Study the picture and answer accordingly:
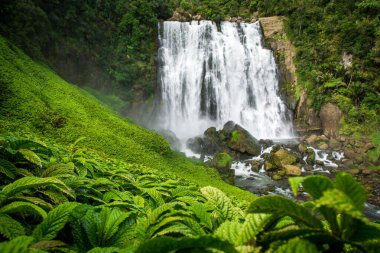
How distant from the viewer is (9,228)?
1.45 m

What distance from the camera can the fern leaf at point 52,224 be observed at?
1.43m

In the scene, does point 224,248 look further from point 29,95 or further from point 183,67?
point 183,67

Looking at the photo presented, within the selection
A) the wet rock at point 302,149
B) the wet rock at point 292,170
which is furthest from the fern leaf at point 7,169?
the wet rock at point 302,149

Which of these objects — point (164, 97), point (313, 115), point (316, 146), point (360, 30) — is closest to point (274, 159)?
point (316, 146)

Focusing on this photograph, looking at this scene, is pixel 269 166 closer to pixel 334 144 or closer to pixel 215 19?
pixel 334 144

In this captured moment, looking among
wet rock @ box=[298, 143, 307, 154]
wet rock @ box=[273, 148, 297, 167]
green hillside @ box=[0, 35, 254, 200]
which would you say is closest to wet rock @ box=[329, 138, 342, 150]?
wet rock @ box=[298, 143, 307, 154]

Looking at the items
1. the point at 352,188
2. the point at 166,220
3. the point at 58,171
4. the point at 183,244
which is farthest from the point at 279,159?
the point at 183,244

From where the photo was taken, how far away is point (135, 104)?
22.9m

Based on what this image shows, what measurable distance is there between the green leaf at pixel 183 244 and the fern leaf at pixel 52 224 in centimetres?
74

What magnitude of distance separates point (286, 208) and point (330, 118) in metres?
22.4

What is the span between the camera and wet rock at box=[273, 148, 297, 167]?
15320mm

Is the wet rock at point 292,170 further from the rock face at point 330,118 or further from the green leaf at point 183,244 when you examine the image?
the green leaf at point 183,244

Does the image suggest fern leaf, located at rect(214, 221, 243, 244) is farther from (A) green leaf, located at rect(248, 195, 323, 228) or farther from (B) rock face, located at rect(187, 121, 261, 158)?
(B) rock face, located at rect(187, 121, 261, 158)

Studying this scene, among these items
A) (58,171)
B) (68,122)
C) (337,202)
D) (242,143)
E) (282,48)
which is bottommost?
(242,143)
